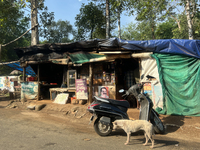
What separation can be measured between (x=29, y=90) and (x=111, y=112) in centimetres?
850

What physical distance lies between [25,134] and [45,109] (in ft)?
13.8

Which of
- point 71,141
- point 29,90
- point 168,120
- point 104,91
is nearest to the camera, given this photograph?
point 71,141

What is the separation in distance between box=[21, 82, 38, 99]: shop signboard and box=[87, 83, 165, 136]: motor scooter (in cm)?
758

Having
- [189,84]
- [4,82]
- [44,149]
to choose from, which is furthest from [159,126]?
[4,82]

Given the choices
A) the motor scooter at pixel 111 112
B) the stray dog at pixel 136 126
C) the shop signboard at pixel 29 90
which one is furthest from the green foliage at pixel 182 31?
the stray dog at pixel 136 126

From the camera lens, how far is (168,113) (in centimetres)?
702

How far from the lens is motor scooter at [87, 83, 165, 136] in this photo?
4691mm

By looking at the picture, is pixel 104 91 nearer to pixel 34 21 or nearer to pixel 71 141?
pixel 71 141

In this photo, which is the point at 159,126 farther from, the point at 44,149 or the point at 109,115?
the point at 44,149

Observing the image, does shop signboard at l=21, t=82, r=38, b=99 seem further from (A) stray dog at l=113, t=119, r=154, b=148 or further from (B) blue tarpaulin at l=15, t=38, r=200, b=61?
(A) stray dog at l=113, t=119, r=154, b=148

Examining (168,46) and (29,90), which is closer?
(168,46)

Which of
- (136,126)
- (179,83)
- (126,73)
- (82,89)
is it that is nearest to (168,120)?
(179,83)

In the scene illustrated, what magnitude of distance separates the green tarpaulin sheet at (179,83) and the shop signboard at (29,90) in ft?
26.4

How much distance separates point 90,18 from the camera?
692 inches
